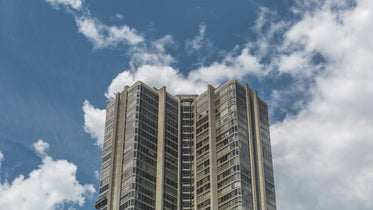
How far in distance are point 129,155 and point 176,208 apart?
21.9 m

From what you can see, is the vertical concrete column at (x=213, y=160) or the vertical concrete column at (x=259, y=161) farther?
the vertical concrete column at (x=213, y=160)

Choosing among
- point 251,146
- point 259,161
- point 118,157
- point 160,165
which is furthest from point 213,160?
point 118,157

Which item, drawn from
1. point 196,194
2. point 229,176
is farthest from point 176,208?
point 229,176

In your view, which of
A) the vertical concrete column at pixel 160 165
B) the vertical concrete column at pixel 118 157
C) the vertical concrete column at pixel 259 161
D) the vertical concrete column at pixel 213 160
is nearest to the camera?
the vertical concrete column at pixel 259 161

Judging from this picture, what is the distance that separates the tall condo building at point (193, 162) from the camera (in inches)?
6988

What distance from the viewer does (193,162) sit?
196125mm

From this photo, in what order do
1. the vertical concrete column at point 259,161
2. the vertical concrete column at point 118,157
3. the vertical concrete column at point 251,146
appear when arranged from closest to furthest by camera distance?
the vertical concrete column at point 251,146, the vertical concrete column at point 259,161, the vertical concrete column at point 118,157

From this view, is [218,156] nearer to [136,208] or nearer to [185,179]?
[185,179]

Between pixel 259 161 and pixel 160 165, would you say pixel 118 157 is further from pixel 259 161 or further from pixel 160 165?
pixel 259 161

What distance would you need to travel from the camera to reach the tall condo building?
582 feet

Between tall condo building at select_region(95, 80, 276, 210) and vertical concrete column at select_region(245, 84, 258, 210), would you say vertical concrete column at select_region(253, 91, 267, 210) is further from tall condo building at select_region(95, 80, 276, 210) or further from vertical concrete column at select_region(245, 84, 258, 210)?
vertical concrete column at select_region(245, 84, 258, 210)

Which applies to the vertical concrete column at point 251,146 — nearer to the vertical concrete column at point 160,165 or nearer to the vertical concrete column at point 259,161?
the vertical concrete column at point 259,161

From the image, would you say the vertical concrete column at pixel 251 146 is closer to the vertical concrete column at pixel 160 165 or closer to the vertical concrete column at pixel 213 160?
the vertical concrete column at pixel 213 160

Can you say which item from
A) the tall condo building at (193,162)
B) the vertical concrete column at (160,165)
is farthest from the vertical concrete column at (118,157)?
the vertical concrete column at (160,165)
